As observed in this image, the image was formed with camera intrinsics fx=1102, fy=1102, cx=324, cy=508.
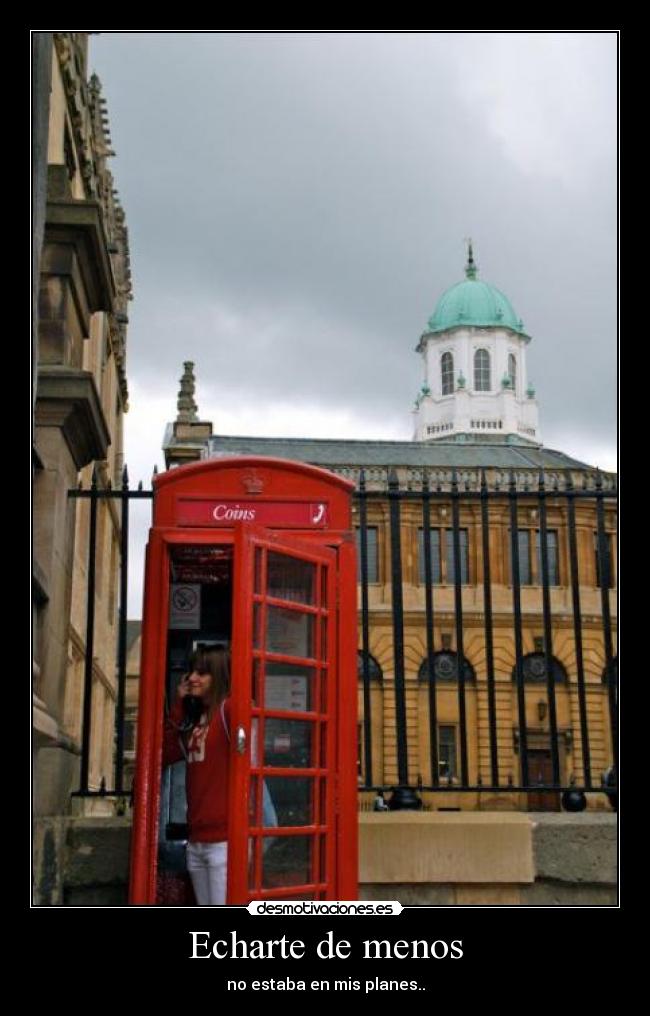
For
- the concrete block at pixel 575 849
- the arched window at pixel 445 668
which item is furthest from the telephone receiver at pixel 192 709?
the arched window at pixel 445 668

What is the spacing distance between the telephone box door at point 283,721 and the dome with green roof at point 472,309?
7137 centimetres

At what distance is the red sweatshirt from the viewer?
581 centimetres

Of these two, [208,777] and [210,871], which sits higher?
[208,777]

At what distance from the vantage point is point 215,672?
601 centimetres

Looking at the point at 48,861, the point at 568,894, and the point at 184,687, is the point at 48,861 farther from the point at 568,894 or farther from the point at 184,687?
the point at 568,894

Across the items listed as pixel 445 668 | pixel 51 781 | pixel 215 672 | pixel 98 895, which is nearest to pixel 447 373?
pixel 445 668

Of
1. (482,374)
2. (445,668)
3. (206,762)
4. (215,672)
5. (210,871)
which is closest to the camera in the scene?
(210,871)

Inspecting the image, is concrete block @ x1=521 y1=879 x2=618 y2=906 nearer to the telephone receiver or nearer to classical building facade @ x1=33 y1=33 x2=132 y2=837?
the telephone receiver

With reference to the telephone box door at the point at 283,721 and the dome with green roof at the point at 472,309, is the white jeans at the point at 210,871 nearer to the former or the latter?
the telephone box door at the point at 283,721

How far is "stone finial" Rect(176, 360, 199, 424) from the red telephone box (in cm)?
3745

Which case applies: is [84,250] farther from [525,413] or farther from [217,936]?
[525,413]

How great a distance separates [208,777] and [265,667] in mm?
671

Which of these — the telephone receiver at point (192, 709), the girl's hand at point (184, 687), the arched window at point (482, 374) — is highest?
the arched window at point (482, 374)

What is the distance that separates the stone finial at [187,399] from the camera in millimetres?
44438
